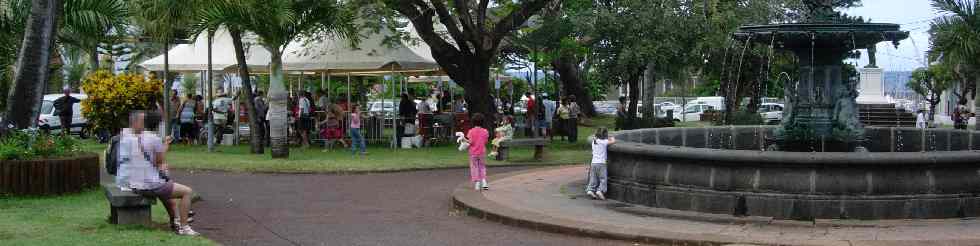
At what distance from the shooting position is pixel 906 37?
12969mm

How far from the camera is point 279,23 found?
1938cm

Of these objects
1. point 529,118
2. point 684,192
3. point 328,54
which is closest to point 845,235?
point 684,192

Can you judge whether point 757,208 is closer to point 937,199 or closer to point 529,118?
point 937,199

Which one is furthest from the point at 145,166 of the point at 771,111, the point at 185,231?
the point at 771,111

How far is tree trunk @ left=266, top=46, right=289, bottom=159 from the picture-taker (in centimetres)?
2011

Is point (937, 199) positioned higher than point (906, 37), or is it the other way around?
point (906, 37)

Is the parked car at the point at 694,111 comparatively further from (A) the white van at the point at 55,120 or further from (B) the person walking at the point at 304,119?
(B) the person walking at the point at 304,119

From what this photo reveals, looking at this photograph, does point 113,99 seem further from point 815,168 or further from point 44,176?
point 815,168

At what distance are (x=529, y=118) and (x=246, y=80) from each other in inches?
369

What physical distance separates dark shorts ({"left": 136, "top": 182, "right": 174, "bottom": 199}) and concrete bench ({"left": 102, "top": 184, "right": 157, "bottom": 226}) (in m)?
0.20

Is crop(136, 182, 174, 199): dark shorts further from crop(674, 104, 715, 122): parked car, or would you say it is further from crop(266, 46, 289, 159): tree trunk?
crop(674, 104, 715, 122): parked car

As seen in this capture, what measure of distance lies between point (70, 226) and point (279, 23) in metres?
9.88

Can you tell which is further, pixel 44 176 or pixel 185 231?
pixel 44 176

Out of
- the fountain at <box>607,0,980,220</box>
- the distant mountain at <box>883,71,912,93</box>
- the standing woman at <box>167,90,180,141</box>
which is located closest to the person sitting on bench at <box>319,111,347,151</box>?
the standing woman at <box>167,90,180,141</box>
